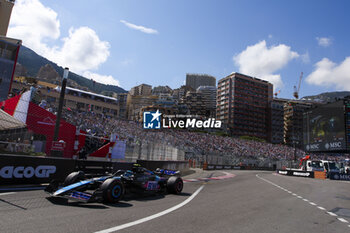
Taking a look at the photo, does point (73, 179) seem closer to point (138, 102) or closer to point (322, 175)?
point (322, 175)

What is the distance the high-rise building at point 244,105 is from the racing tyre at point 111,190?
104229 mm

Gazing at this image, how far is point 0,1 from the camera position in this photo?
1977 inches

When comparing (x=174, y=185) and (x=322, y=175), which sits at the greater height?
(x=322, y=175)

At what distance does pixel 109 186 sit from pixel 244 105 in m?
114

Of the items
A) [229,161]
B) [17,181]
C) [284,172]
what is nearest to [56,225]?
[17,181]

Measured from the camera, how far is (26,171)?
27.7 ft

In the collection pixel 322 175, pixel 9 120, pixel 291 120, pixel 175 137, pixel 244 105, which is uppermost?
pixel 244 105

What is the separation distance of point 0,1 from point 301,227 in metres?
65.5

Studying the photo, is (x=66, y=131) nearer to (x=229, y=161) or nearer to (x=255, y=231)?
(x=255, y=231)

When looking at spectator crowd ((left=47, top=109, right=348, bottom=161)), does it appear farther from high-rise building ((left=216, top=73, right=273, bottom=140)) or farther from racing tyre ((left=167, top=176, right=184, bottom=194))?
high-rise building ((left=216, top=73, right=273, bottom=140))

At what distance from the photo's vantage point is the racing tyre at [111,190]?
6.52 m

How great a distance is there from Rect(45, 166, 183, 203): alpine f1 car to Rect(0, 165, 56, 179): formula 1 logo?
233 centimetres

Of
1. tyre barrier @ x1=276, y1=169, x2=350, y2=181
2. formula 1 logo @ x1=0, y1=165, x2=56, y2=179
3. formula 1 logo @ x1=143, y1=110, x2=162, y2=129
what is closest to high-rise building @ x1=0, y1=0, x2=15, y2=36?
formula 1 logo @ x1=143, y1=110, x2=162, y2=129

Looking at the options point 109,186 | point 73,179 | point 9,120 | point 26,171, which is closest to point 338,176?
point 109,186
